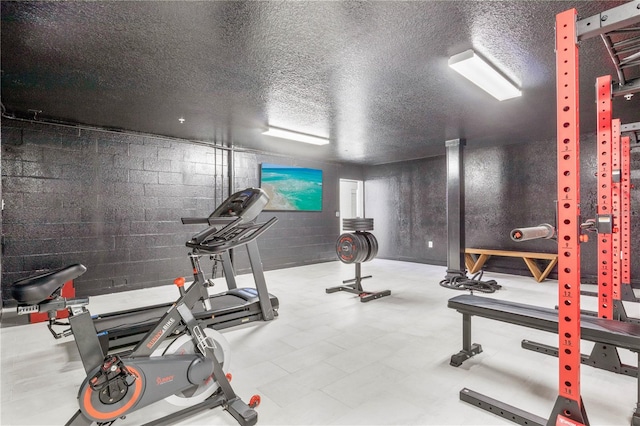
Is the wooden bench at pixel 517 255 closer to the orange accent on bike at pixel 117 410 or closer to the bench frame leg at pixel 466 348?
the bench frame leg at pixel 466 348

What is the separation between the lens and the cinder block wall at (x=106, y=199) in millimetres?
4117

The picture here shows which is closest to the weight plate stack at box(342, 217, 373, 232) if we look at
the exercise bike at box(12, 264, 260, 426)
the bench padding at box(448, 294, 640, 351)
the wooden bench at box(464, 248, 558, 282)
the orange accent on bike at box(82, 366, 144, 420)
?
the bench padding at box(448, 294, 640, 351)

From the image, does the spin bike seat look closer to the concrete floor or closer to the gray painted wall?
Answer: the concrete floor

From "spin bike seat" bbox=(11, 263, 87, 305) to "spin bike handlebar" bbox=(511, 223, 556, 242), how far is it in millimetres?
2194

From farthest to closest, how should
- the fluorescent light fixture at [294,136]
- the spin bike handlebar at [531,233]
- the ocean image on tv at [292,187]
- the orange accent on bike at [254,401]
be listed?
1. the ocean image on tv at [292,187]
2. the fluorescent light fixture at [294,136]
3. the orange accent on bike at [254,401]
4. the spin bike handlebar at [531,233]

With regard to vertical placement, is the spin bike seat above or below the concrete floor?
above

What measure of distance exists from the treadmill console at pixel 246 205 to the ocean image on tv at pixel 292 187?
13.9ft

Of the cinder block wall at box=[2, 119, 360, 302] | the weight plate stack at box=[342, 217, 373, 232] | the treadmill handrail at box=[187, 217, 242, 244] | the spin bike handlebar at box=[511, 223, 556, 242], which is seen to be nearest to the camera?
the spin bike handlebar at box=[511, 223, 556, 242]

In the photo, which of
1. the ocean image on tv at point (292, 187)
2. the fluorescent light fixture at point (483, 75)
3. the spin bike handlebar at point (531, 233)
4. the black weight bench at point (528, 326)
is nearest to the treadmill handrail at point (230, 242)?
the spin bike handlebar at point (531, 233)

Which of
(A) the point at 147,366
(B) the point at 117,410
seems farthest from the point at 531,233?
(B) the point at 117,410

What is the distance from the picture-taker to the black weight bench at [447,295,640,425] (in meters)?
1.81

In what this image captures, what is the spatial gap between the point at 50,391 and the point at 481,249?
6.63m

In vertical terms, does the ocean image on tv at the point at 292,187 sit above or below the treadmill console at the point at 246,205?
above

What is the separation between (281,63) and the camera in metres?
2.75
